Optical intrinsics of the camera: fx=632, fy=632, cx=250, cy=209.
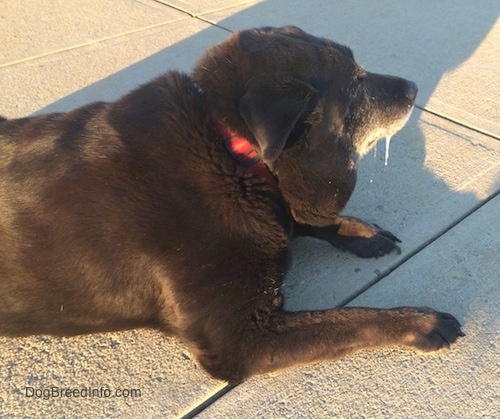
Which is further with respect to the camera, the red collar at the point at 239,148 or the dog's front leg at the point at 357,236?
the dog's front leg at the point at 357,236

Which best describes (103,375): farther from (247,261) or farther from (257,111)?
(257,111)

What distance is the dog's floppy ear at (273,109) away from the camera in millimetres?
2414

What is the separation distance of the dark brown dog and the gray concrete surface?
0.13m

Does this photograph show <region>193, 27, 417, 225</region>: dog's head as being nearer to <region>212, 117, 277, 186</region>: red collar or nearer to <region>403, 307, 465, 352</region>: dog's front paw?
<region>212, 117, 277, 186</region>: red collar

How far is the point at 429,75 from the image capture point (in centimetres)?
502

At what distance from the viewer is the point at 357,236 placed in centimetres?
332

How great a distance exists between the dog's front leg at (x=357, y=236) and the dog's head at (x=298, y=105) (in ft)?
1.29

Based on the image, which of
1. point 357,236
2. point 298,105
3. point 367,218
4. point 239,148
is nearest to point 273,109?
point 298,105

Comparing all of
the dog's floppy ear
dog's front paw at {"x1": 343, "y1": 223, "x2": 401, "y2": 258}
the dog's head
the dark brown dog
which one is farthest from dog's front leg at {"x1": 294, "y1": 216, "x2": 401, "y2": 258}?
the dog's floppy ear

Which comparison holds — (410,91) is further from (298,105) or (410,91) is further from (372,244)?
(298,105)

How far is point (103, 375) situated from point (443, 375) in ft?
4.77

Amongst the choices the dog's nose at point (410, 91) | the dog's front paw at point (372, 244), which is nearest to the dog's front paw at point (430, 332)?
the dog's front paw at point (372, 244)

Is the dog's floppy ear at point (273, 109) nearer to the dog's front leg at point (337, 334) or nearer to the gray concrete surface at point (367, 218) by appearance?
the dog's front leg at point (337, 334)

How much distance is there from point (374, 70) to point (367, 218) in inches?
75.5
